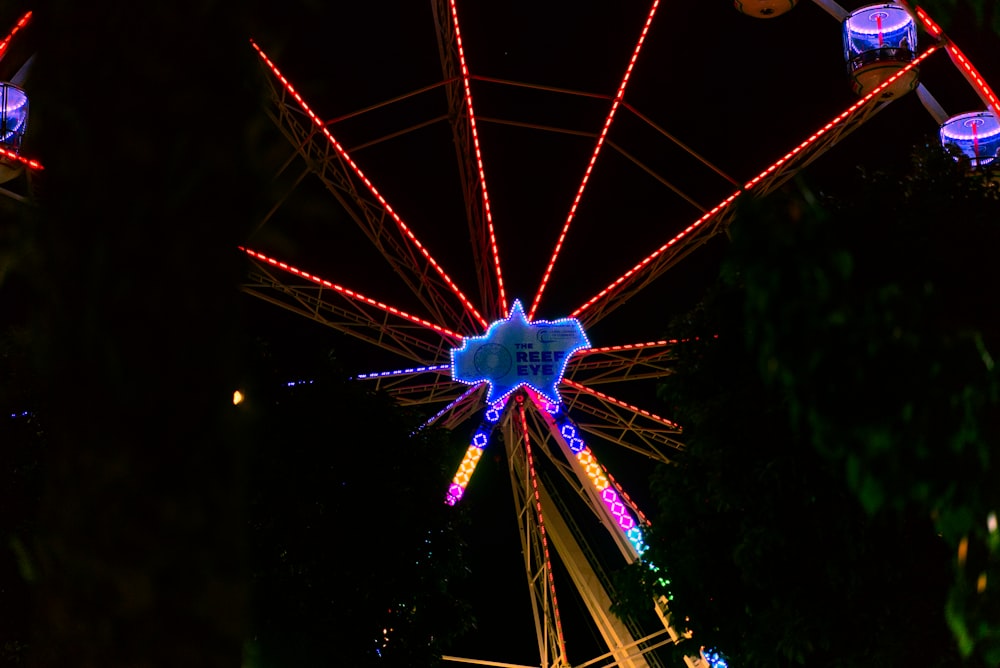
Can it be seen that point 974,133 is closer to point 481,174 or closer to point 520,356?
point 481,174

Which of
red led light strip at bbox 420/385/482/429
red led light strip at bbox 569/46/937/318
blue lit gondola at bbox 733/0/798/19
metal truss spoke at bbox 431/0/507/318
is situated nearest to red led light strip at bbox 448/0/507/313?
metal truss spoke at bbox 431/0/507/318

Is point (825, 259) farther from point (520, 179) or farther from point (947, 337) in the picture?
point (520, 179)

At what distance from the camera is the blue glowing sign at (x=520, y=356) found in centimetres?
1482

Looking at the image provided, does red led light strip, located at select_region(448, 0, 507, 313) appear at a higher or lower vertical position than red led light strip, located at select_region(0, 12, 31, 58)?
lower

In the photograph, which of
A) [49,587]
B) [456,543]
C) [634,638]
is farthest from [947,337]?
[634,638]

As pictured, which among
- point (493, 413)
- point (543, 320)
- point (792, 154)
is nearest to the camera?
point (493, 413)

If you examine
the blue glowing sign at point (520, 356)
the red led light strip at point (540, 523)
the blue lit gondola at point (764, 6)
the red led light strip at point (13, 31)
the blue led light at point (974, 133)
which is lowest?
the red led light strip at point (540, 523)

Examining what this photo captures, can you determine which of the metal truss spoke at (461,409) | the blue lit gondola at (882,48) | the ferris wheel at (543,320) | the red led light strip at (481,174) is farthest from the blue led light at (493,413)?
the blue lit gondola at (882,48)

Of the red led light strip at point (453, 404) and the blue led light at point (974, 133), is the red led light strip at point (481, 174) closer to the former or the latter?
the red led light strip at point (453, 404)

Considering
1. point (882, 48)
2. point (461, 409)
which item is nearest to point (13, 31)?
point (461, 409)

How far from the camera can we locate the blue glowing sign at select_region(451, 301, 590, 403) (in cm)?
1482

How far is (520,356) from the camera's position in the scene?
48.8 feet

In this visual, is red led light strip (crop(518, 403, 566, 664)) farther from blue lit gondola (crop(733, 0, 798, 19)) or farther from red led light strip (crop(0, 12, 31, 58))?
red led light strip (crop(0, 12, 31, 58))

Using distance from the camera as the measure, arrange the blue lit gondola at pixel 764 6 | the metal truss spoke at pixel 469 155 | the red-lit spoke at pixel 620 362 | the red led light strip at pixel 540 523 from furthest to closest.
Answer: the metal truss spoke at pixel 469 155 → the red-lit spoke at pixel 620 362 → the blue lit gondola at pixel 764 6 → the red led light strip at pixel 540 523
